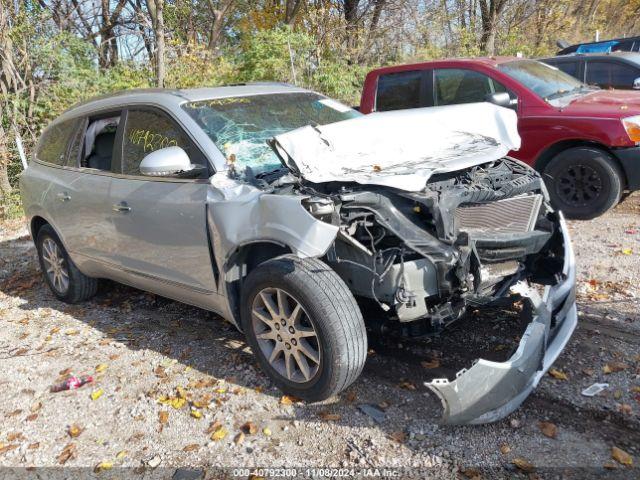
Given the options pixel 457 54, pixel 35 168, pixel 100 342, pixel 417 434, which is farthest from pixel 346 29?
pixel 417 434

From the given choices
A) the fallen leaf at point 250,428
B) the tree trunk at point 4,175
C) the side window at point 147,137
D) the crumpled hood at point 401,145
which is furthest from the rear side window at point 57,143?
the tree trunk at point 4,175

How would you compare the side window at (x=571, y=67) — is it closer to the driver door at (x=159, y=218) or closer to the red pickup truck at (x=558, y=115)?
the red pickup truck at (x=558, y=115)

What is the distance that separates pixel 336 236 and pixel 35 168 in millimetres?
3806

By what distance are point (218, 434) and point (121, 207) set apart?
73.9 inches

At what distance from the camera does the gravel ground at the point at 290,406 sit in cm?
281

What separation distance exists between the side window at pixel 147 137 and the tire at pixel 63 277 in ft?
5.07

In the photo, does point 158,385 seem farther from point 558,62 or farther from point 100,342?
point 558,62

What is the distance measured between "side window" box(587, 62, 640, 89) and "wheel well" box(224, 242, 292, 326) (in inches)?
291

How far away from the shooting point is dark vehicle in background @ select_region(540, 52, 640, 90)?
28.1 ft

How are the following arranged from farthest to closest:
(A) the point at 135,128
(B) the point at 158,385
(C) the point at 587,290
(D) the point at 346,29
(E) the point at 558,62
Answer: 1. (D) the point at 346,29
2. (E) the point at 558,62
3. (C) the point at 587,290
4. (A) the point at 135,128
5. (B) the point at 158,385

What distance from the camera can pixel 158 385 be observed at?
3.74 m

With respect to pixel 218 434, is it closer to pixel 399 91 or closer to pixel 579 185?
pixel 579 185

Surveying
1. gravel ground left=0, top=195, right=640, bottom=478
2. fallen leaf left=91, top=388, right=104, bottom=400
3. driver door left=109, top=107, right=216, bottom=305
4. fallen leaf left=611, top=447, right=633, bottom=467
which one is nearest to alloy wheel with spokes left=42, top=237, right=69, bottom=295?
gravel ground left=0, top=195, right=640, bottom=478

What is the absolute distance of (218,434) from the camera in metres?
3.13
